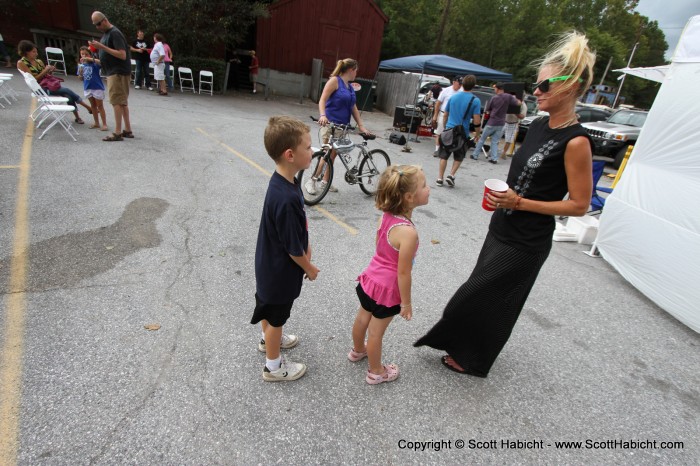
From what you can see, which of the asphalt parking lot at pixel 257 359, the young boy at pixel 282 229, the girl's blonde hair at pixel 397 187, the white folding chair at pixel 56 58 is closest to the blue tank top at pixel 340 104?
the asphalt parking lot at pixel 257 359

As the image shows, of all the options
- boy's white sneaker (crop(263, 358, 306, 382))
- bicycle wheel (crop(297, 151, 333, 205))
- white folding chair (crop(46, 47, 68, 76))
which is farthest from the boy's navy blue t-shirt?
white folding chair (crop(46, 47, 68, 76))

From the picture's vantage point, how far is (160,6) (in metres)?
12.5

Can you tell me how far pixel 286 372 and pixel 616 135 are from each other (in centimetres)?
1258

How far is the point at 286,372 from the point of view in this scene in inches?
89.4

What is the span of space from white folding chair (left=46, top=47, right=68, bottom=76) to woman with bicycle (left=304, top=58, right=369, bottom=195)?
14017mm

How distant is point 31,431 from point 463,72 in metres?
11.5

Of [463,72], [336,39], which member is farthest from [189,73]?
[463,72]

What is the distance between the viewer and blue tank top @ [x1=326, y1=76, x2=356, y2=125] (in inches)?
199

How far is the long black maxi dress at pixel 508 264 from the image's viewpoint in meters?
1.85

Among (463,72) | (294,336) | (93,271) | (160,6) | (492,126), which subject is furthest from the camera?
(160,6)

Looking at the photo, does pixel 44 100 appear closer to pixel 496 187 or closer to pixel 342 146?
pixel 342 146

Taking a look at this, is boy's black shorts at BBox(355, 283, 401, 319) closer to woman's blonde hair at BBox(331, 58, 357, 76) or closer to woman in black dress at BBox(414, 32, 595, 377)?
woman in black dress at BBox(414, 32, 595, 377)

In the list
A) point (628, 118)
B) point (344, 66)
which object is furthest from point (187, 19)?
point (628, 118)

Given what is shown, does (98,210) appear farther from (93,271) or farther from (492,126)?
(492,126)
